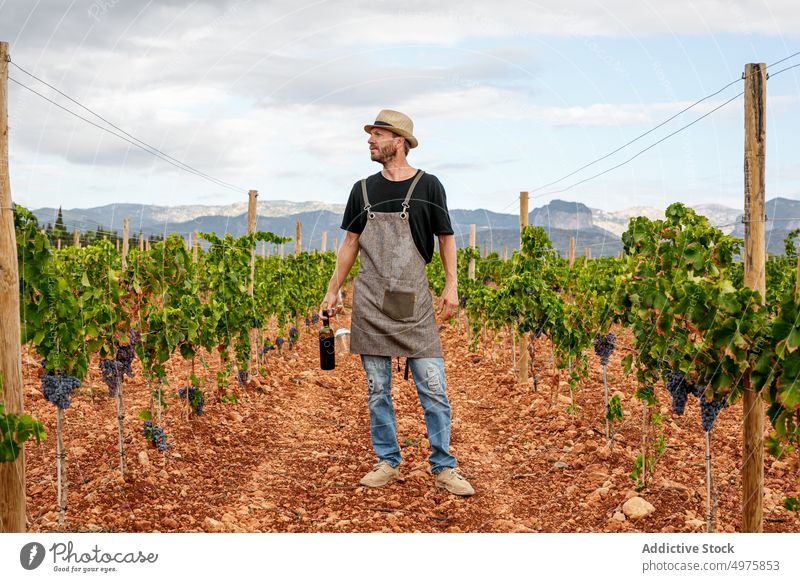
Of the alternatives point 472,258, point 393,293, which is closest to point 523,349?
point 393,293

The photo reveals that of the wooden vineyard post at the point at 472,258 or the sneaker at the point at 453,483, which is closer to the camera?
the sneaker at the point at 453,483

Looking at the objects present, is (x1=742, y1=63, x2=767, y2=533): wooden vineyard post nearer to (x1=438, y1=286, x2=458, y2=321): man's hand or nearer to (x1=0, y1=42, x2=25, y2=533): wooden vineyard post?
(x1=438, y1=286, x2=458, y2=321): man's hand

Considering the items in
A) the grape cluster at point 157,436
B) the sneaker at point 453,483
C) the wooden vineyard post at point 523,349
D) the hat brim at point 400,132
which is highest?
the hat brim at point 400,132

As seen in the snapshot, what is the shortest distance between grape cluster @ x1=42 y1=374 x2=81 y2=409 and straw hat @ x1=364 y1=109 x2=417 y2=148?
2.62m

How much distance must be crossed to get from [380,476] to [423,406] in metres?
0.62

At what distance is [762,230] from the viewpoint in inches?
167

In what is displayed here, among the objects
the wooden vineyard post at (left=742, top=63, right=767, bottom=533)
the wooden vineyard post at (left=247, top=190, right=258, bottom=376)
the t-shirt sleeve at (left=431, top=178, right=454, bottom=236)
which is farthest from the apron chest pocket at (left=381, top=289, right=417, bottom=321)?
the wooden vineyard post at (left=247, top=190, right=258, bottom=376)

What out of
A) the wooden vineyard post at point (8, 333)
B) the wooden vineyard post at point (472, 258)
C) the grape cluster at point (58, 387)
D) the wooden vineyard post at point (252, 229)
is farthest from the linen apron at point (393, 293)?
the wooden vineyard post at point (472, 258)

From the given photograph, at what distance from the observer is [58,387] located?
15.4 ft

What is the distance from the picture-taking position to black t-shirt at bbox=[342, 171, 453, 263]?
15.3ft

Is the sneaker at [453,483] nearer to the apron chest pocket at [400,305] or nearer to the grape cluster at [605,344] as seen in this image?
the apron chest pocket at [400,305]

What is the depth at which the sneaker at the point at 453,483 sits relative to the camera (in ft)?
15.8

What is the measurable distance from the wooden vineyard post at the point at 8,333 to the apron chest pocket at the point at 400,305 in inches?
86.5

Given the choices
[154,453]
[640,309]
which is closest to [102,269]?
[154,453]
